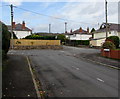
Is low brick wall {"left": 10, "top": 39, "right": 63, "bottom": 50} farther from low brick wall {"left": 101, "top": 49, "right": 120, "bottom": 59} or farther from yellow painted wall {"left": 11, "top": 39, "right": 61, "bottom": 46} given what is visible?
low brick wall {"left": 101, "top": 49, "right": 120, "bottom": 59}

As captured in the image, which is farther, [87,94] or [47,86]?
[47,86]

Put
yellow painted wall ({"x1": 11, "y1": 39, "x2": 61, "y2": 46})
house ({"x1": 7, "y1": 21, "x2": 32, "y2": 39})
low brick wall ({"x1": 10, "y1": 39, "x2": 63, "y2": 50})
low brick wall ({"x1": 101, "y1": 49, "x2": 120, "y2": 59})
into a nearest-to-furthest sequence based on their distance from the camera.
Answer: low brick wall ({"x1": 101, "y1": 49, "x2": 120, "y2": 59}) < low brick wall ({"x1": 10, "y1": 39, "x2": 63, "y2": 50}) < yellow painted wall ({"x1": 11, "y1": 39, "x2": 61, "y2": 46}) < house ({"x1": 7, "y1": 21, "x2": 32, "y2": 39})

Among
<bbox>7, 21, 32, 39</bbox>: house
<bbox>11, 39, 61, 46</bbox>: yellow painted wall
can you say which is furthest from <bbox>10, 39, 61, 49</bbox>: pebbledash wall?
<bbox>7, 21, 32, 39</bbox>: house

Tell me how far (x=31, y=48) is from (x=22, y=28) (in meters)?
30.4

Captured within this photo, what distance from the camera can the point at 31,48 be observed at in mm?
38969

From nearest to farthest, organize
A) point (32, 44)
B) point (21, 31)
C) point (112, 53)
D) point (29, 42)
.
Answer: point (112, 53) → point (29, 42) → point (32, 44) → point (21, 31)

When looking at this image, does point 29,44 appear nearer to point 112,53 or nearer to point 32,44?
point 32,44

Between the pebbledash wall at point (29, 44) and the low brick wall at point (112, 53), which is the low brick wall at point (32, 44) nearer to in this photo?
the pebbledash wall at point (29, 44)

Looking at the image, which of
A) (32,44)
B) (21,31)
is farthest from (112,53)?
(21,31)

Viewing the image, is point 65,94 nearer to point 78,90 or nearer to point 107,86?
point 78,90

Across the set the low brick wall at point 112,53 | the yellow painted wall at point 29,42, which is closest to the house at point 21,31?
the yellow painted wall at point 29,42

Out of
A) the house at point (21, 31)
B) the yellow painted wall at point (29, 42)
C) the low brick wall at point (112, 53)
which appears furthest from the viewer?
the house at point (21, 31)

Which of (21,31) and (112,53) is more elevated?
(21,31)

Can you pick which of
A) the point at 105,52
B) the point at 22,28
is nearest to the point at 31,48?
the point at 105,52
